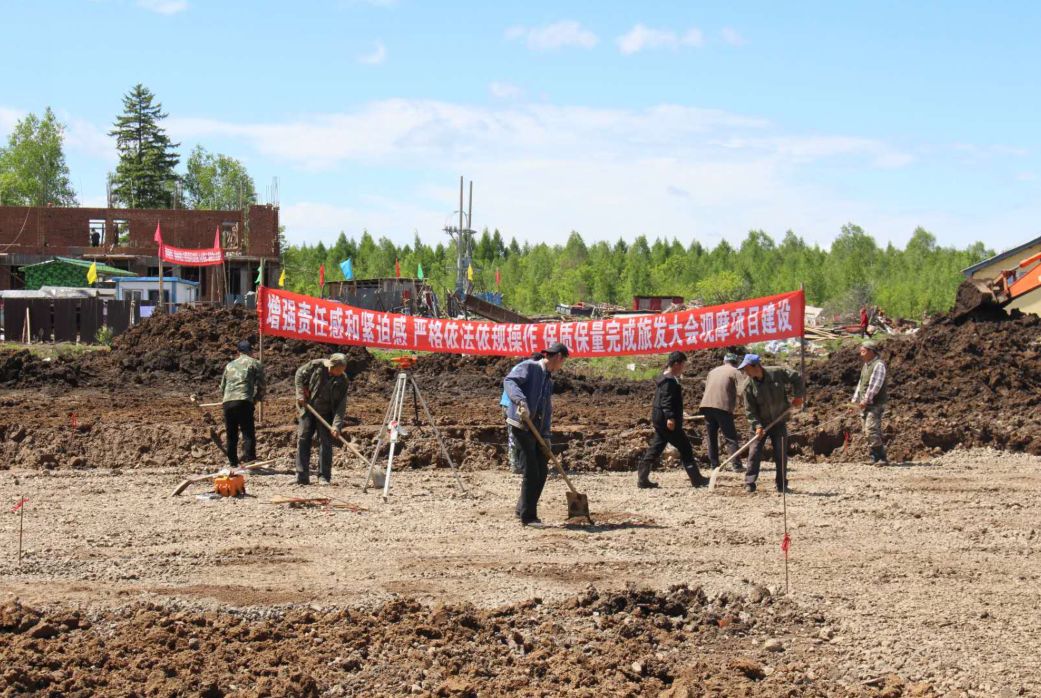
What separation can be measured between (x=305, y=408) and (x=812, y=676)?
779 cm

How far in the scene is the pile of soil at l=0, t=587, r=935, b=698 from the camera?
6.39 metres

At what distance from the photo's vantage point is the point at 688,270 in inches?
4481

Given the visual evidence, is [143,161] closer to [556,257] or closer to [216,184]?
[216,184]

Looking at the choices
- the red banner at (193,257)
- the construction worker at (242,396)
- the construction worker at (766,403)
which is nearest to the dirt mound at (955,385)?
the construction worker at (766,403)

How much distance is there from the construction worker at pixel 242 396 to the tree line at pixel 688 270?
154 feet

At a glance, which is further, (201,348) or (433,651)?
(201,348)

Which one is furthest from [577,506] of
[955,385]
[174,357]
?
[174,357]

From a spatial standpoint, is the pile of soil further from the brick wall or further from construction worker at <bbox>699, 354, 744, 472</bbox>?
the brick wall

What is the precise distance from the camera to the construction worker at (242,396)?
47.4ft

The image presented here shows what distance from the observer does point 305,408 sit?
13.3 m

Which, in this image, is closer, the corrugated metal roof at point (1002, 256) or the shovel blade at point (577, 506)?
the shovel blade at point (577, 506)

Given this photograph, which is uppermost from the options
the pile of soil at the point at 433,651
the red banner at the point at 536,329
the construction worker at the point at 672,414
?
the red banner at the point at 536,329

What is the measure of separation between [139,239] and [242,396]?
47021mm

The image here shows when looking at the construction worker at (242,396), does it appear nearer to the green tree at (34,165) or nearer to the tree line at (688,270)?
the tree line at (688,270)
